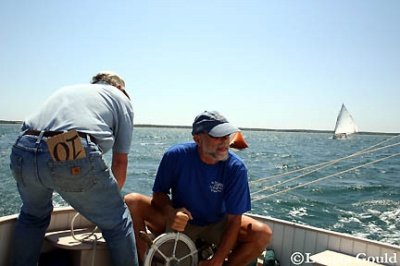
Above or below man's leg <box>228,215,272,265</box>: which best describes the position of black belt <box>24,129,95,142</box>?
above

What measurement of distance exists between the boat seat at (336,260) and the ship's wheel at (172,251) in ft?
→ 2.77

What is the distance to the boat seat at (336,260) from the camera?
2.62 m

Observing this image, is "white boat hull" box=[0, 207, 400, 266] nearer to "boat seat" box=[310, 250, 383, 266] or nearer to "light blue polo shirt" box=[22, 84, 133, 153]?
"boat seat" box=[310, 250, 383, 266]

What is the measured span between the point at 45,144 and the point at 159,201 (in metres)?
0.95

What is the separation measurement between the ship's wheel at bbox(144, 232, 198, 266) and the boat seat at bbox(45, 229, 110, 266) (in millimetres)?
398

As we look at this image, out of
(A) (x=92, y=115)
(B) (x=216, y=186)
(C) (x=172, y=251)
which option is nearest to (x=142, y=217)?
(C) (x=172, y=251)

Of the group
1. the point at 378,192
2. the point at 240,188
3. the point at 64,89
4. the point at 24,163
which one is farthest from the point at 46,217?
the point at 378,192

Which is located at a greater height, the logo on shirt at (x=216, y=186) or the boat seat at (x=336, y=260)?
the logo on shirt at (x=216, y=186)

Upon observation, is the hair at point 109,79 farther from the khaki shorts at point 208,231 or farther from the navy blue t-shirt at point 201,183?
the khaki shorts at point 208,231

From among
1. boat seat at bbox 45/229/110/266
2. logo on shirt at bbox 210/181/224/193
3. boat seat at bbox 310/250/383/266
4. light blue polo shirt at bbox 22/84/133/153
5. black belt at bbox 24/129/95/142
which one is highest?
light blue polo shirt at bbox 22/84/133/153
